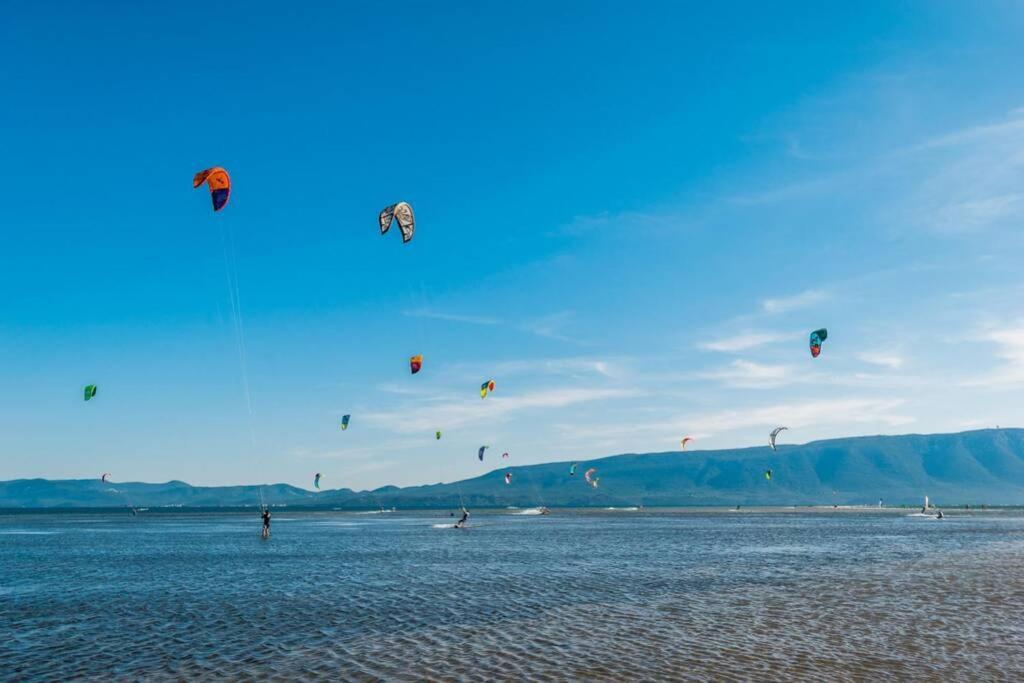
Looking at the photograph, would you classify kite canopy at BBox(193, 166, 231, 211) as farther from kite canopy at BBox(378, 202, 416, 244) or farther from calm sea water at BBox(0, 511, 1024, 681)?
calm sea water at BBox(0, 511, 1024, 681)

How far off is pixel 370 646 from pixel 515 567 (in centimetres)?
→ 2006

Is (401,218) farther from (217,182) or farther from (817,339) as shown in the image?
(817,339)

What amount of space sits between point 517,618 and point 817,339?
153ft

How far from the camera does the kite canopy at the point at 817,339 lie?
195 feet

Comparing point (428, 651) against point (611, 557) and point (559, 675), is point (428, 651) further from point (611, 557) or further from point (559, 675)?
point (611, 557)

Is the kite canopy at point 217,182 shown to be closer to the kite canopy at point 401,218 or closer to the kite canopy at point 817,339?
the kite canopy at point 401,218

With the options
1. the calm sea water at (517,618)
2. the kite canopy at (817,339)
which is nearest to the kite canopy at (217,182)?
the calm sea water at (517,618)

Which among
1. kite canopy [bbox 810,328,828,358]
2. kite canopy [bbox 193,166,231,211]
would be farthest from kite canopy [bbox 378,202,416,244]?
kite canopy [bbox 810,328,828,358]

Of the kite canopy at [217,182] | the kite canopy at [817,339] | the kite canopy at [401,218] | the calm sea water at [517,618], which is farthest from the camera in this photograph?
the kite canopy at [817,339]

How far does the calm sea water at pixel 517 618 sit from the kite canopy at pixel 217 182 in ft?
48.9

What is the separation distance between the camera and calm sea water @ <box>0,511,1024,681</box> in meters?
16.0

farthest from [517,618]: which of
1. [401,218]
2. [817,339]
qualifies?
[817,339]

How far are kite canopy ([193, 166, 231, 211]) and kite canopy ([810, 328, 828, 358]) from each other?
148 feet

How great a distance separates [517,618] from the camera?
2205cm
